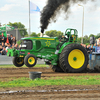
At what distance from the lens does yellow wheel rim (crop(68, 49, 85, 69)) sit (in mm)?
10184

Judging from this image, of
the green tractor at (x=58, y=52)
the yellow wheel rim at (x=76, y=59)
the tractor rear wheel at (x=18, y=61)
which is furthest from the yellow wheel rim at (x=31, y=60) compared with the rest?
the yellow wheel rim at (x=76, y=59)

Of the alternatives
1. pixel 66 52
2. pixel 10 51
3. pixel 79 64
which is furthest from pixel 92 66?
pixel 10 51

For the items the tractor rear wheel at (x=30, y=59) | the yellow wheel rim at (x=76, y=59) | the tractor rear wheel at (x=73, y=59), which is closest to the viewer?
the tractor rear wheel at (x=73, y=59)

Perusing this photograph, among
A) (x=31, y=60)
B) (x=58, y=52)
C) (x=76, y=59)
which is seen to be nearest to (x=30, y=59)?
(x=31, y=60)

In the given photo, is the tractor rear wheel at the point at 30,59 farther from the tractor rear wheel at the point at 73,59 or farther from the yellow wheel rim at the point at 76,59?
the yellow wheel rim at the point at 76,59

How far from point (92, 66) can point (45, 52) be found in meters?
2.83

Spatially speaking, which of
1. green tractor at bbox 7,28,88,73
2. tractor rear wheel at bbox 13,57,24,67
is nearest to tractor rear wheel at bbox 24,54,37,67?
green tractor at bbox 7,28,88,73

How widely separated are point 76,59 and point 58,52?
41.1 inches

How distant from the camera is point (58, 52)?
10414 millimetres

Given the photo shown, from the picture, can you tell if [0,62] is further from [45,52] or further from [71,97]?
[71,97]

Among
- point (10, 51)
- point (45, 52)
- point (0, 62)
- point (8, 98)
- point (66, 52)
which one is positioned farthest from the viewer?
point (0, 62)

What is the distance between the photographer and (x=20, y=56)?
1127 centimetres

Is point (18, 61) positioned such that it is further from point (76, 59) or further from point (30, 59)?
point (76, 59)

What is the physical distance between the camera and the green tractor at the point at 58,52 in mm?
10055
